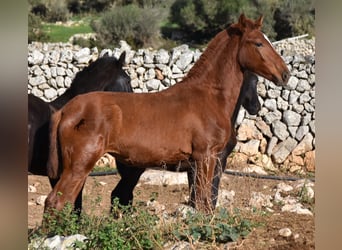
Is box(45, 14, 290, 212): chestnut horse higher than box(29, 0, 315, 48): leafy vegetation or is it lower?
lower

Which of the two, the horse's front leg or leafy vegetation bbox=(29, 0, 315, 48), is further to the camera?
leafy vegetation bbox=(29, 0, 315, 48)

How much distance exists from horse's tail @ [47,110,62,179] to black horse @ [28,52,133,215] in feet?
0.75

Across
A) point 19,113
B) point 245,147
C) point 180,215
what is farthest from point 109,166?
point 19,113

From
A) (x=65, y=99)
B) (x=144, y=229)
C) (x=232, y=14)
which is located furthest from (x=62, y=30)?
(x=144, y=229)

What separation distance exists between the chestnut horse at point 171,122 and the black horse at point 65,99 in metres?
0.36

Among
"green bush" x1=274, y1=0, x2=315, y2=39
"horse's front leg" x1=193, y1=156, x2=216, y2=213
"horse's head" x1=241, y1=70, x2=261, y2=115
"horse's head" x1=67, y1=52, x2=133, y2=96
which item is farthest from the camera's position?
"green bush" x1=274, y1=0, x2=315, y2=39

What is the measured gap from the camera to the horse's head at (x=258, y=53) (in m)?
5.51

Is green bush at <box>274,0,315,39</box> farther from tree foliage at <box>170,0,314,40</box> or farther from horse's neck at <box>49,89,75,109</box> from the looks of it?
horse's neck at <box>49,89,75,109</box>

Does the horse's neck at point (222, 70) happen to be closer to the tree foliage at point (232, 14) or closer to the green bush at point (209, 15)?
the tree foliage at point (232, 14)

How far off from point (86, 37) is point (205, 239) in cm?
2005

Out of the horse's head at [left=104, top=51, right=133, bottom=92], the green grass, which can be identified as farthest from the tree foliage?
the horse's head at [left=104, top=51, right=133, bottom=92]

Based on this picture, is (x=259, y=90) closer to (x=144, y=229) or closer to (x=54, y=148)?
(x=54, y=148)

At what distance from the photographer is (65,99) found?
6137 millimetres

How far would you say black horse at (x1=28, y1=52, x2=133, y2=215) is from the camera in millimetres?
5445
